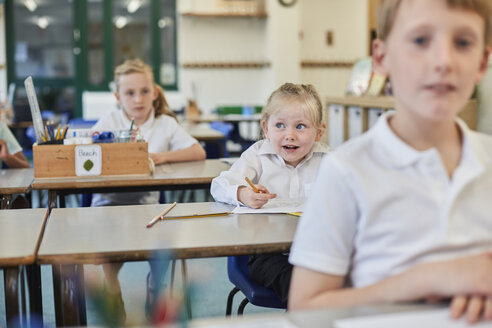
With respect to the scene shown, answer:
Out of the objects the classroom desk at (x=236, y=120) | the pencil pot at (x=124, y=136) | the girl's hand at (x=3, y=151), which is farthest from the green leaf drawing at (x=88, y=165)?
the classroom desk at (x=236, y=120)

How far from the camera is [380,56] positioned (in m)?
1.07

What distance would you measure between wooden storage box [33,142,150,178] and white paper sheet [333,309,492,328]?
1872 mm

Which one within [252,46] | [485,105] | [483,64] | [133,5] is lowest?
[485,105]

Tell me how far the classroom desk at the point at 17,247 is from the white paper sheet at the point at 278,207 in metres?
0.56

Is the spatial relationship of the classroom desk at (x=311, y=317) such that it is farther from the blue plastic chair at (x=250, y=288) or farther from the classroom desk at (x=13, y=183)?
the classroom desk at (x=13, y=183)

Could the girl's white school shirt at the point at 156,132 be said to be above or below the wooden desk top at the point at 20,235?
above

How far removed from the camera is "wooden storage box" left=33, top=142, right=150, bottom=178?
257 cm

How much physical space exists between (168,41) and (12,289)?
8.01 m

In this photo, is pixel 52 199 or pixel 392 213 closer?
pixel 392 213

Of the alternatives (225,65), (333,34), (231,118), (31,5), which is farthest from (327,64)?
(31,5)

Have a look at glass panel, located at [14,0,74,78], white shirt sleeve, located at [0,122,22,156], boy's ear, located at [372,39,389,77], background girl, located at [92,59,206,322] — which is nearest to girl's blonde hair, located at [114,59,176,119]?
background girl, located at [92,59,206,322]

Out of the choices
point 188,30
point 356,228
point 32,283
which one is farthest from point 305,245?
point 188,30

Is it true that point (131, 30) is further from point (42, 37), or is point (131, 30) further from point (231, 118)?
point (231, 118)

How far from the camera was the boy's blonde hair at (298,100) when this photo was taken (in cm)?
216
